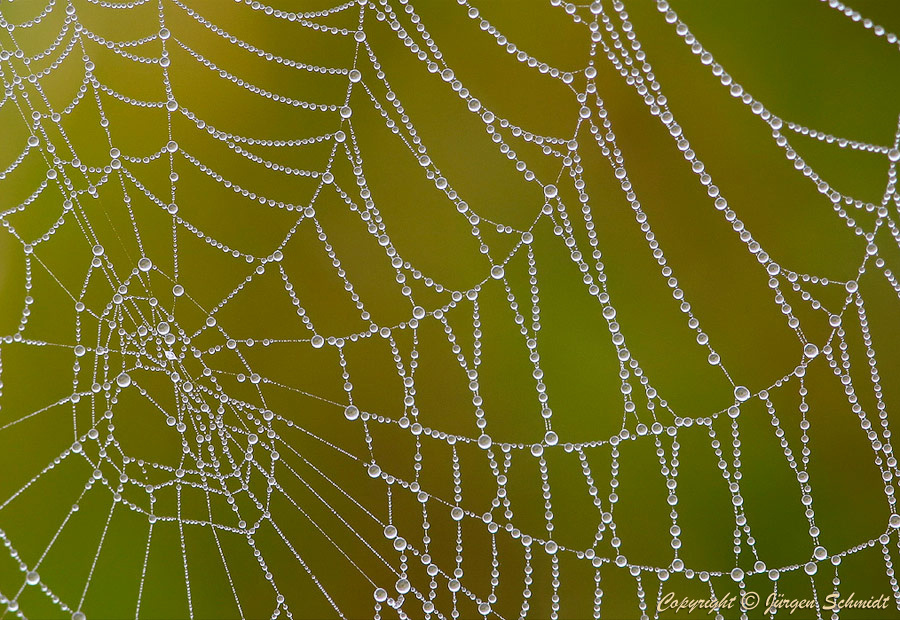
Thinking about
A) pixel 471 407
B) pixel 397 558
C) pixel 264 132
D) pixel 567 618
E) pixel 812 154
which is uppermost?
pixel 264 132

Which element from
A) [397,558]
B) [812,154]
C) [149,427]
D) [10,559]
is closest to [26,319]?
[149,427]

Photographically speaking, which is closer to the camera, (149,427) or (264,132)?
(149,427)

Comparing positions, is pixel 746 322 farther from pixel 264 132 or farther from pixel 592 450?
pixel 264 132

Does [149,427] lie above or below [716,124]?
below

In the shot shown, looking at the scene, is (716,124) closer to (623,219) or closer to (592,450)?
(623,219)

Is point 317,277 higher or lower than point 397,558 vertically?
higher

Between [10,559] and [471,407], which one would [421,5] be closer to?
[471,407]

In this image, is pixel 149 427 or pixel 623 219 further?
pixel 623 219

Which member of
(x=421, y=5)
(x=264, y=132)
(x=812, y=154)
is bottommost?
(x=812, y=154)

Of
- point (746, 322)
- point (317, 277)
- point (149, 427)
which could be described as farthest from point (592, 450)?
point (149, 427)
